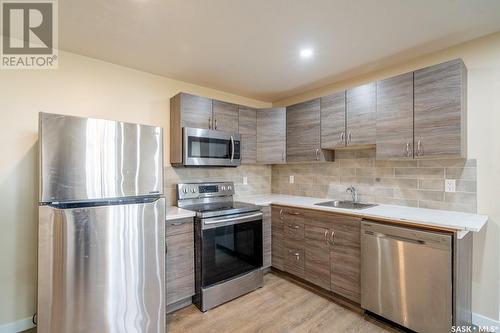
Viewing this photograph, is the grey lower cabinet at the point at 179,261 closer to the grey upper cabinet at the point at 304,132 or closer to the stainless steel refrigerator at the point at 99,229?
the stainless steel refrigerator at the point at 99,229

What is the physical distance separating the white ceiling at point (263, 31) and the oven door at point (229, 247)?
163 cm

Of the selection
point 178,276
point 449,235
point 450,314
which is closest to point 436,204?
point 449,235

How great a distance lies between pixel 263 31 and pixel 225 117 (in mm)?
1273

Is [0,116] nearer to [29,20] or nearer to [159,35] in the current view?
[29,20]

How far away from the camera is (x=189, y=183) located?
9.48ft

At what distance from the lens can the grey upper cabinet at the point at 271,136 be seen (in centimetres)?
335

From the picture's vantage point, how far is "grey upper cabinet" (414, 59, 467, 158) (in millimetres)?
1938

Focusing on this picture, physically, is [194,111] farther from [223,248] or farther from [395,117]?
[395,117]

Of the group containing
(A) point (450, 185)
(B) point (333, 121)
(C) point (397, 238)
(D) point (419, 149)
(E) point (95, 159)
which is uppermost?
(B) point (333, 121)

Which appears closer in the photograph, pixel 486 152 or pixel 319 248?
pixel 486 152

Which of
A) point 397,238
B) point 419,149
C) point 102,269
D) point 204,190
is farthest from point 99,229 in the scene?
point 419,149

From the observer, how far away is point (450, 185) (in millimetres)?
2172

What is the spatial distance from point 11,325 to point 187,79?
2800 mm

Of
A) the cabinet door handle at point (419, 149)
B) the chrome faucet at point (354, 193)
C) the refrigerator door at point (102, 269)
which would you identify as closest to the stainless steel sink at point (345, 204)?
the chrome faucet at point (354, 193)
